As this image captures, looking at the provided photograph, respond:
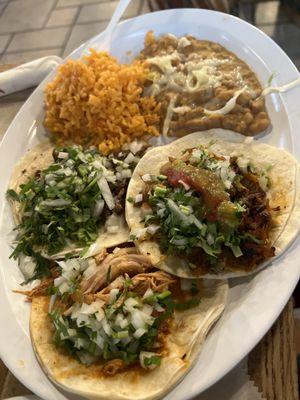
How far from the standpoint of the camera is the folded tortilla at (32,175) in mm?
2242

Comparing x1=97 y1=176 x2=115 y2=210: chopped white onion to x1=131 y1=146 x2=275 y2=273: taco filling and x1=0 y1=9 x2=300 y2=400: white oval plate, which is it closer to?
x1=131 y1=146 x2=275 y2=273: taco filling

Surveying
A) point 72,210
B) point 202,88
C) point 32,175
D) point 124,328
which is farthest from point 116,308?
point 202,88

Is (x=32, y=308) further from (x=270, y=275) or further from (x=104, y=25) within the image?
(x=104, y=25)

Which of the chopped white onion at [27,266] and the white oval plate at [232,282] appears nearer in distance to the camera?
the white oval plate at [232,282]

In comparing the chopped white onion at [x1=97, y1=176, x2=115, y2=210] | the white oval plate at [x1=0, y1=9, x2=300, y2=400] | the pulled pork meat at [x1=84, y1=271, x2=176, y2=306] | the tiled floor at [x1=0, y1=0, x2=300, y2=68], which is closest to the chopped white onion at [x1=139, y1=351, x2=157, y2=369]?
the white oval plate at [x1=0, y1=9, x2=300, y2=400]

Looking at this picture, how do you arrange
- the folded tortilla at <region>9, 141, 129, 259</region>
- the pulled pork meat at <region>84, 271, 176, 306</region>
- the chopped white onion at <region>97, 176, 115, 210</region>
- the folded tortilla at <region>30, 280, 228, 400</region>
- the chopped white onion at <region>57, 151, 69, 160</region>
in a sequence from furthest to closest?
the chopped white onion at <region>57, 151, 69, 160</region> < the chopped white onion at <region>97, 176, 115, 210</region> < the folded tortilla at <region>9, 141, 129, 259</region> < the pulled pork meat at <region>84, 271, 176, 306</region> < the folded tortilla at <region>30, 280, 228, 400</region>

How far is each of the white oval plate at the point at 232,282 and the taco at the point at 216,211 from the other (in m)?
0.11

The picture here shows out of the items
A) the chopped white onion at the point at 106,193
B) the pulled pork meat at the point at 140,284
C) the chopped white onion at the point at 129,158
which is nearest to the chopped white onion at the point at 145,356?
the pulled pork meat at the point at 140,284

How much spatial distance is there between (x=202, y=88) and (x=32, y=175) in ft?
3.77

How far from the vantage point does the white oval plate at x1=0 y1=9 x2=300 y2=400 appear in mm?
1768

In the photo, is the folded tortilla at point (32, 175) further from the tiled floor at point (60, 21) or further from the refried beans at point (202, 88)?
the tiled floor at point (60, 21)

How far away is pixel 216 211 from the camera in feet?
6.50

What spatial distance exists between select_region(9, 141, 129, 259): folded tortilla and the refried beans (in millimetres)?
742

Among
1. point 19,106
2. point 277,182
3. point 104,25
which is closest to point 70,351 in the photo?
point 277,182
